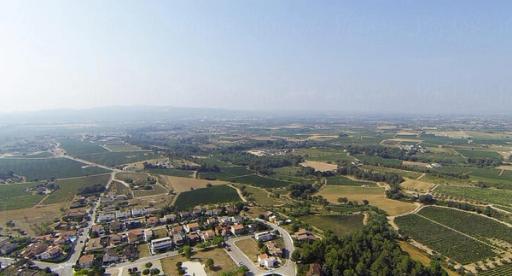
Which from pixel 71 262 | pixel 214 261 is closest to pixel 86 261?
pixel 71 262

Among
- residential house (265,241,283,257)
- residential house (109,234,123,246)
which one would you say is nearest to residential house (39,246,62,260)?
residential house (109,234,123,246)

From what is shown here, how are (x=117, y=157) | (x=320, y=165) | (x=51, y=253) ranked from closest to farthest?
(x=51, y=253) < (x=320, y=165) < (x=117, y=157)

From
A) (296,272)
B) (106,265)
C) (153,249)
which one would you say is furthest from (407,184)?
(106,265)

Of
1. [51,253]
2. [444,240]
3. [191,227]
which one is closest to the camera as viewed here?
[51,253]

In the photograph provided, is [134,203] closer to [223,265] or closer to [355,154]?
[223,265]

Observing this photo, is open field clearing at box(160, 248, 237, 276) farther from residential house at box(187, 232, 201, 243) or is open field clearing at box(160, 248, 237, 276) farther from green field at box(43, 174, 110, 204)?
green field at box(43, 174, 110, 204)

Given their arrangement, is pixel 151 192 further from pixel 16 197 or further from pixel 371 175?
pixel 371 175
